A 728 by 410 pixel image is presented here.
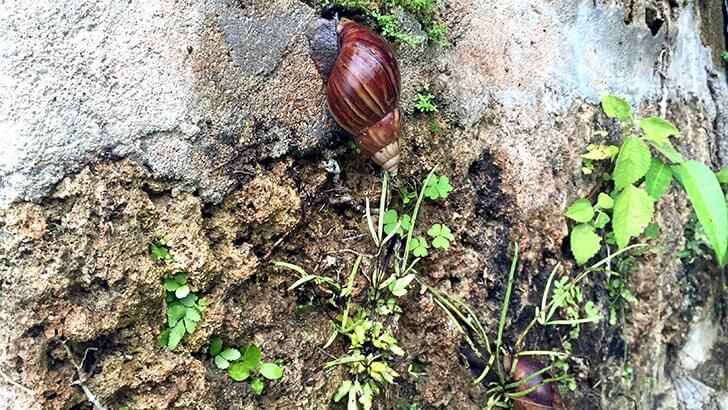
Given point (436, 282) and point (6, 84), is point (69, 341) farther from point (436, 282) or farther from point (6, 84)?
point (436, 282)

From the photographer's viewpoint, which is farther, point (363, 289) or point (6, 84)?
point (363, 289)

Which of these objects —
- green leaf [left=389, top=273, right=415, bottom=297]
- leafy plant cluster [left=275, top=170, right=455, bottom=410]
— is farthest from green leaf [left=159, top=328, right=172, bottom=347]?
green leaf [left=389, top=273, right=415, bottom=297]

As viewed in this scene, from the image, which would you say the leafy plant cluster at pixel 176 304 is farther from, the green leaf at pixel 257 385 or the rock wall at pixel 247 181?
the green leaf at pixel 257 385

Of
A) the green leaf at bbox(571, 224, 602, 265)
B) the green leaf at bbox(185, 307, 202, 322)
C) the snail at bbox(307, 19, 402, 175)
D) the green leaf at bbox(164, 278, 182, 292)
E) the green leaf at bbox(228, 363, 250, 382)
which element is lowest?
the green leaf at bbox(571, 224, 602, 265)

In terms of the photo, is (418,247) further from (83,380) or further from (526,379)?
(83,380)

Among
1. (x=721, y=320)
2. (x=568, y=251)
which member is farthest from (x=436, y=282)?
(x=721, y=320)

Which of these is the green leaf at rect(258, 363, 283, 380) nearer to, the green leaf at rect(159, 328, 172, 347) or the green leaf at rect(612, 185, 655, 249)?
the green leaf at rect(159, 328, 172, 347)
